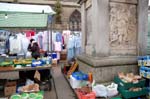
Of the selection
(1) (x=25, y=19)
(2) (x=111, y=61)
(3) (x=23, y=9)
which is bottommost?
(2) (x=111, y=61)

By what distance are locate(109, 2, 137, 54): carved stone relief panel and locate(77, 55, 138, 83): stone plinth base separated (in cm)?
36

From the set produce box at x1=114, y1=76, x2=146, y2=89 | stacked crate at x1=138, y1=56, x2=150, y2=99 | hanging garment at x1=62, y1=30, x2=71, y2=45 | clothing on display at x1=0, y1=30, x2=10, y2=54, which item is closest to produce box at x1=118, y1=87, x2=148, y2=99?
produce box at x1=114, y1=76, x2=146, y2=89

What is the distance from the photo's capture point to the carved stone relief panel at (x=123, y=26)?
15.2 ft

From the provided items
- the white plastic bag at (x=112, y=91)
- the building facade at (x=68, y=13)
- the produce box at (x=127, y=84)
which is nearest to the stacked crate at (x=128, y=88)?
the produce box at (x=127, y=84)

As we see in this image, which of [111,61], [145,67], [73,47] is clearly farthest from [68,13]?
[145,67]

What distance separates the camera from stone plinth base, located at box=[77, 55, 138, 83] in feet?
14.4

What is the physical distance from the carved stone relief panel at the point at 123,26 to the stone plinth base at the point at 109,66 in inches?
14.0

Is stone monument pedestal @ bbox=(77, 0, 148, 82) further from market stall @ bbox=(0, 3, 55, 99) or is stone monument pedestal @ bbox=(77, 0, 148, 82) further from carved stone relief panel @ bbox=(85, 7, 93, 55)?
market stall @ bbox=(0, 3, 55, 99)

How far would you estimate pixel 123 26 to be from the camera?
4754mm

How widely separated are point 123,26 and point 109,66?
1203mm

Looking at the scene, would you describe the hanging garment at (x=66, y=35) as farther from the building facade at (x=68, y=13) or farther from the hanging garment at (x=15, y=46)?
the building facade at (x=68, y=13)

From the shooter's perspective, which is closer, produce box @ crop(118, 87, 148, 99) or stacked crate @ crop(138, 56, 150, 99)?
produce box @ crop(118, 87, 148, 99)

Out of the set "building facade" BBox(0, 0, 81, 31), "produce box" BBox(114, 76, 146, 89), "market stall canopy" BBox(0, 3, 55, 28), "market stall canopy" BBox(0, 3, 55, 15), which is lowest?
"produce box" BBox(114, 76, 146, 89)

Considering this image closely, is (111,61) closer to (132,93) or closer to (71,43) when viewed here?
(132,93)
